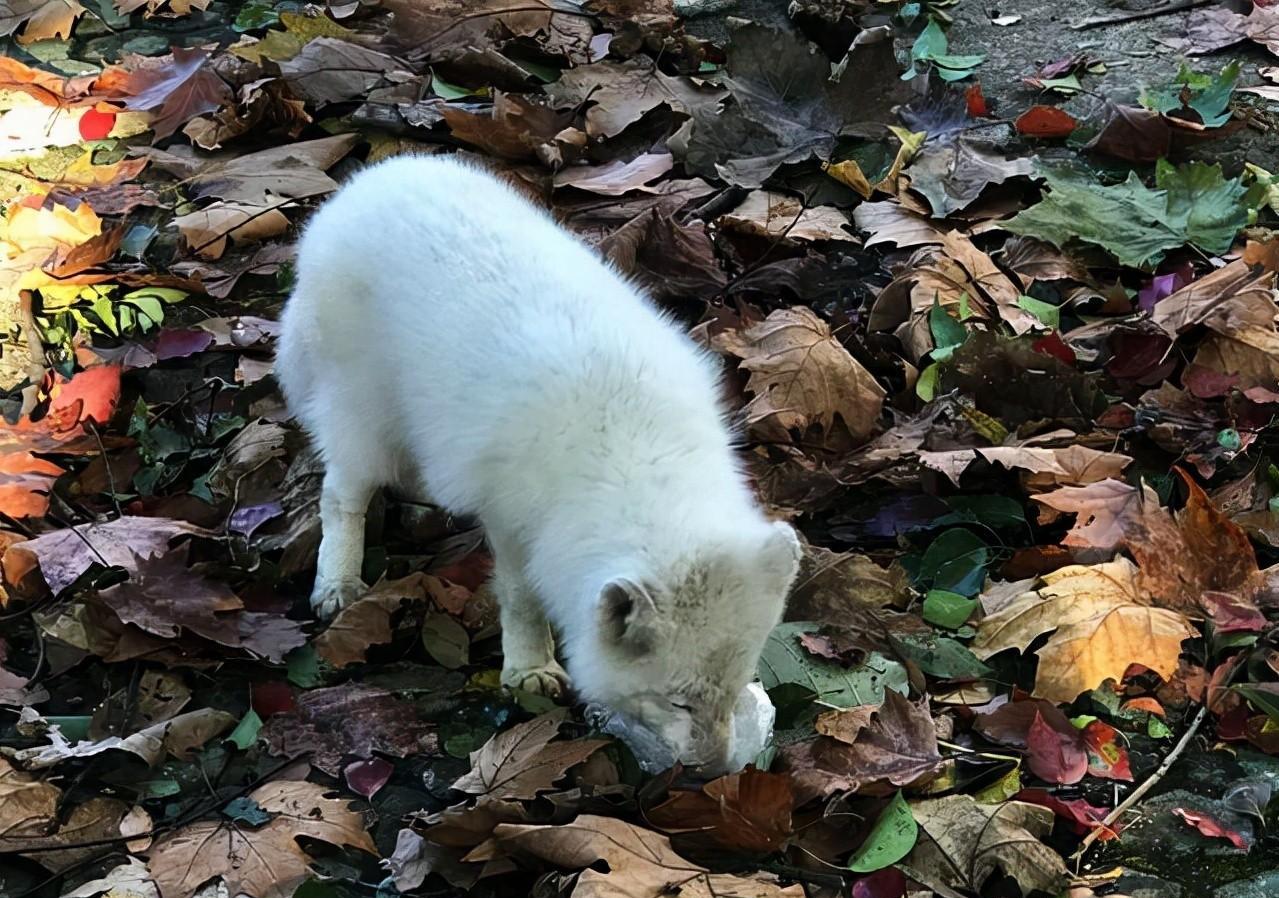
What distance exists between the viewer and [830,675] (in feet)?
11.6

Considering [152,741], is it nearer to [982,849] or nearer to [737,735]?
[737,735]

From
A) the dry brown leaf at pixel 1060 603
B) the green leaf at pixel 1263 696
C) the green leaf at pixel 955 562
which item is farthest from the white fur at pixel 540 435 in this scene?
the green leaf at pixel 1263 696

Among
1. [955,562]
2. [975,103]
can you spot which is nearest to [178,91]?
[975,103]

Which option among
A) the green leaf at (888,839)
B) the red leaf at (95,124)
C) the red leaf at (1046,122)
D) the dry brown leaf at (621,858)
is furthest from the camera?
the red leaf at (95,124)

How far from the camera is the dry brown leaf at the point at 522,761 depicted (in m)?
3.13

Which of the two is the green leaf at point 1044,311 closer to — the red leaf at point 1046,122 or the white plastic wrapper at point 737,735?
the red leaf at point 1046,122

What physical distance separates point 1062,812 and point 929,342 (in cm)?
183

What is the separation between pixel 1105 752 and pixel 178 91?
4.81 m

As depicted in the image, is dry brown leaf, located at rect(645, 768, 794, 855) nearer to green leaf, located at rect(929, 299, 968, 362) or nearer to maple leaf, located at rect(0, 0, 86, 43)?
green leaf, located at rect(929, 299, 968, 362)

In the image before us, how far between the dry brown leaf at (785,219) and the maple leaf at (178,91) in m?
2.42

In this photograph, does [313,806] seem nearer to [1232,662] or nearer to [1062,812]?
[1062,812]

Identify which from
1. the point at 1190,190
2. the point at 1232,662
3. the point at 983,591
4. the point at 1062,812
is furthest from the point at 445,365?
the point at 1190,190

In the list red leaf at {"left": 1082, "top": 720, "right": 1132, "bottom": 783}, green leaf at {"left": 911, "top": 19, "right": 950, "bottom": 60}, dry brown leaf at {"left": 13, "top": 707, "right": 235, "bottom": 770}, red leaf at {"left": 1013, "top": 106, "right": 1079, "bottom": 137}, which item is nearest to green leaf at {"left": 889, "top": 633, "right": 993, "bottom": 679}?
red leaf at {"left": 1082, "top": 720, "right": 1132, "bottom": 783}

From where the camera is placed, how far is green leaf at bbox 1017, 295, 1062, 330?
4.59m
